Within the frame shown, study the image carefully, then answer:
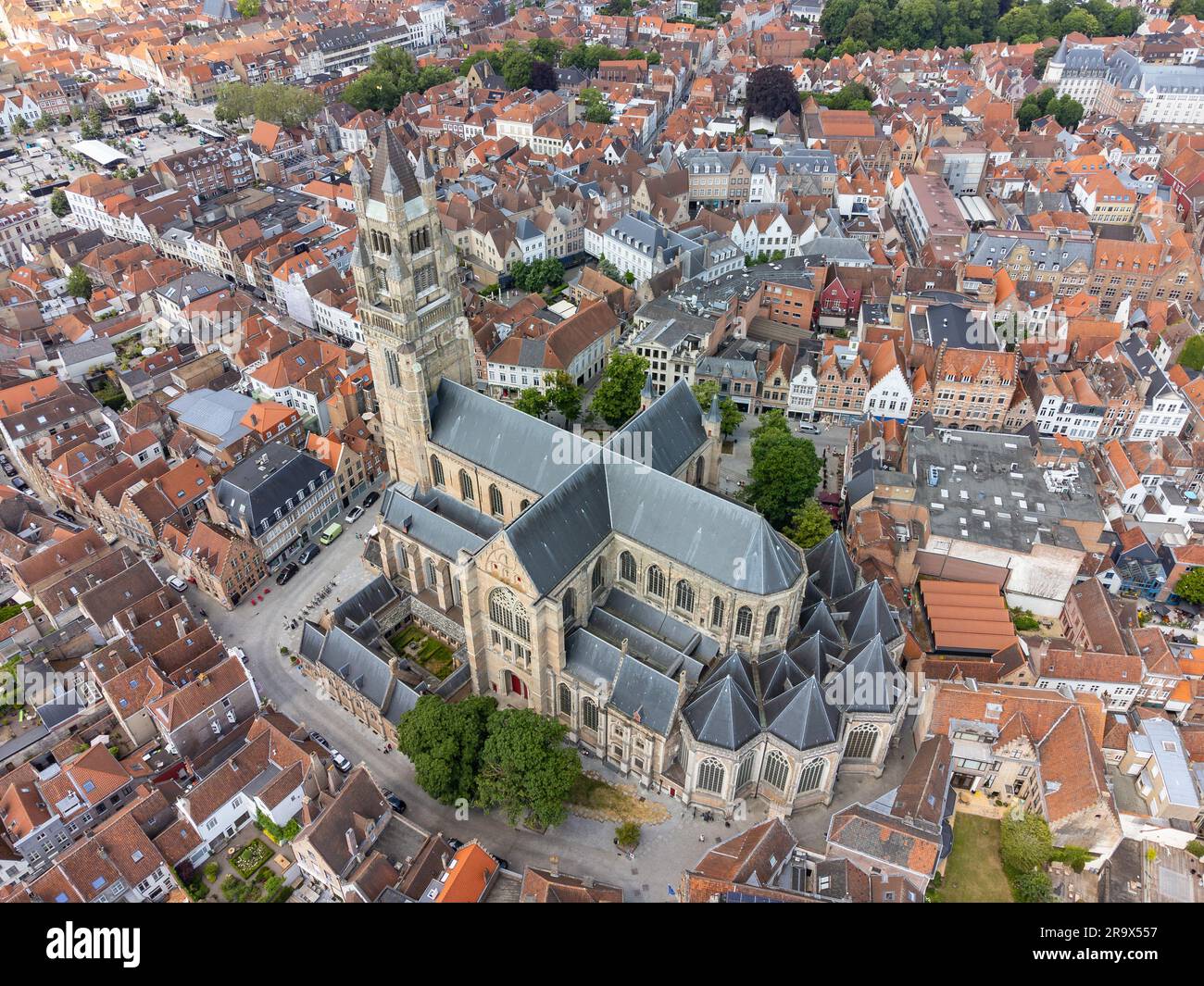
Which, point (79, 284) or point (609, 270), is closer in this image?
point (79, 284)

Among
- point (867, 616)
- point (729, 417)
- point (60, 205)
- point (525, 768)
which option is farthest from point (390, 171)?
point (60, 205)

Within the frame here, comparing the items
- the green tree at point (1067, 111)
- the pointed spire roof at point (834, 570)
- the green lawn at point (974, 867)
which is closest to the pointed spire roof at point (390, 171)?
the pointed spire roof at point (834, 570)

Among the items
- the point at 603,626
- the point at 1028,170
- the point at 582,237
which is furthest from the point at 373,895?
Answer: the point at 1028,170

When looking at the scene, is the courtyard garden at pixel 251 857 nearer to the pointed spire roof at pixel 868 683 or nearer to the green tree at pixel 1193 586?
the pointed spire roof at pixel 868 683

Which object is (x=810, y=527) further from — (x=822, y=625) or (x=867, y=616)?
(x=822, y=625)

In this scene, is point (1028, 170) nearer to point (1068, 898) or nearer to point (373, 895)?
point (1068, 898)

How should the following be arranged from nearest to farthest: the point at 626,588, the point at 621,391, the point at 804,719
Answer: the point at 804,719 < the point at 626,588 < the point at 621,391
